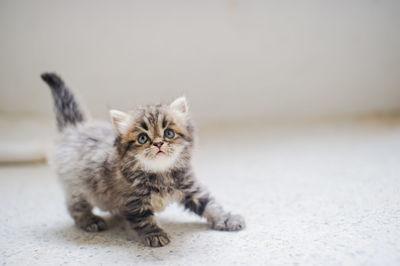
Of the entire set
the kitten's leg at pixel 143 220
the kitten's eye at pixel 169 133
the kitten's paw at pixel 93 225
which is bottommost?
the kitten's paw at pixel 93 225

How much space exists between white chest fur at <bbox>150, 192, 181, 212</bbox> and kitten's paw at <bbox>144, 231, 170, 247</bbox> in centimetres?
10

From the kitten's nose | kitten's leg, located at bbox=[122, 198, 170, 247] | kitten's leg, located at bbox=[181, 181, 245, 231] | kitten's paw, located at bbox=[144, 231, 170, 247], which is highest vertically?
the kitten's nose

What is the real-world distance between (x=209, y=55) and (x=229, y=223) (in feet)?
5.29

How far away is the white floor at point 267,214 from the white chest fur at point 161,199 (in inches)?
4.0

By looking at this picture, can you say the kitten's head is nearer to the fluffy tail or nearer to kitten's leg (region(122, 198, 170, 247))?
kitten's leg (region(122, 198, 170, 247))

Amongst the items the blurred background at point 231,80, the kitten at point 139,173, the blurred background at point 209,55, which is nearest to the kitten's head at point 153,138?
the kitten at point 139,173

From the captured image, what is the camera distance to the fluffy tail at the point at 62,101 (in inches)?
61.9

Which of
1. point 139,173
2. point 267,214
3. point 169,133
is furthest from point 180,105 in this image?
point 267,214

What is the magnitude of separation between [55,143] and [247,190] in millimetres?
818

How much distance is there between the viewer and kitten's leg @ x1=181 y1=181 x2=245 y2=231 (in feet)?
4.31

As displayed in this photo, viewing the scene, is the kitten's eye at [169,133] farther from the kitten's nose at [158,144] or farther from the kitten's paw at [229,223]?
the kitten's paw at [229,223]

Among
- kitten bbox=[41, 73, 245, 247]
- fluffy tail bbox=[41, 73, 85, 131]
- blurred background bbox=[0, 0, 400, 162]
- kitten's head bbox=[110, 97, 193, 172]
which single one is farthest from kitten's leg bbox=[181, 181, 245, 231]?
blurred background bbox=[0, 0, 400, 162]

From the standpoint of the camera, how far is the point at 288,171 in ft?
6.29

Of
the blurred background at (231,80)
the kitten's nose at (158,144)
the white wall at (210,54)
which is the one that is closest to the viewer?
the kitten's nose at (158,144)
